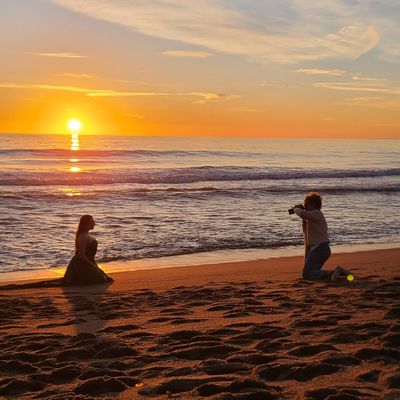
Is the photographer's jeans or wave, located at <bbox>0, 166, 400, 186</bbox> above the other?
wave, located at <bbox>0, 166, 400, 186</bbox>

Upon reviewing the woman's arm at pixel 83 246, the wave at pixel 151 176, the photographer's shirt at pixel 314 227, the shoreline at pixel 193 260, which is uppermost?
the wave at pixel 151 176

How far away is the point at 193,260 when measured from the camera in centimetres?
1138

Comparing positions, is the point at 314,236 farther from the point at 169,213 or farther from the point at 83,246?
the point at 169,213

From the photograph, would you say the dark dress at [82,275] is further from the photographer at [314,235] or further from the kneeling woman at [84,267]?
the photographer at [314,235]

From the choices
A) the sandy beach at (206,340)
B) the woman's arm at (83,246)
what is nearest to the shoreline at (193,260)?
the woman's arm at (83,246)

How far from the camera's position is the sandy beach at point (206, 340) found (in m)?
3.84

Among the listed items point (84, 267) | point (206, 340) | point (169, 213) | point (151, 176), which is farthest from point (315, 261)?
point (151, 176)

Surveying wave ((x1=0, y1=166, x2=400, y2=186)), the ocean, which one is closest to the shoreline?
the ocean

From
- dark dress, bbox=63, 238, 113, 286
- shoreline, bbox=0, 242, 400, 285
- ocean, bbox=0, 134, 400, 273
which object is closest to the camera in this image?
dark dress, bbox=63, 238, 113, 286

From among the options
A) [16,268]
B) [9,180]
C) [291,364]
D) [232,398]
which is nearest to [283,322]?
[291,364]

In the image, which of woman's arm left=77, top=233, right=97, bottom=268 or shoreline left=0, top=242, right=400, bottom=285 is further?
shoreline left=0, top=242, right=400, bottom=285

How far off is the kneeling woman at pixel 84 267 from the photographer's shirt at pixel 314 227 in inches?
121

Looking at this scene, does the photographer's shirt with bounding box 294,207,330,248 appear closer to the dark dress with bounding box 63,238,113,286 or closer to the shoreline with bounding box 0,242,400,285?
the shoreline with bounding box 0,242,400,285

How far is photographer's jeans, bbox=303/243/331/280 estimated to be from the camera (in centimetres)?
866
